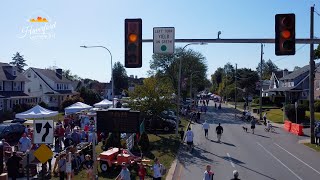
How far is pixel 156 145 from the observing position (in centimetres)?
2886

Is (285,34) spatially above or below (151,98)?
above

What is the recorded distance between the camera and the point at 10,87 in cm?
5131

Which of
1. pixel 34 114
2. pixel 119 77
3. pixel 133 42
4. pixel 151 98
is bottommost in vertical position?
pixel 34 114

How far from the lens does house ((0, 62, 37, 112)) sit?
1896 inches

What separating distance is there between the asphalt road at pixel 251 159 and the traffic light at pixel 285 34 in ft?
34.0

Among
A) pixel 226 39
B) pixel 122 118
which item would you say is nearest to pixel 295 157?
pixel 122 118

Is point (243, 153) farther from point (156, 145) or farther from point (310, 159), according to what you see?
point (156, 145)

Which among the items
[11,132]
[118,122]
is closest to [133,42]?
[118,122]

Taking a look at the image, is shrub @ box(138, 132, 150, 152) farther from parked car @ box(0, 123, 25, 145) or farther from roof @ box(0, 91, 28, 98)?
roof @ box(0, 91, 28, 98)

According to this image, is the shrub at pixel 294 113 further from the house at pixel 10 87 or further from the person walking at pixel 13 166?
the person walking at pixel 13 166

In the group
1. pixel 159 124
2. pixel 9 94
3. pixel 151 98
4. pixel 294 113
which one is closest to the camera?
pixel 151 98

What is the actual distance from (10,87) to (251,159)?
37.2 metres

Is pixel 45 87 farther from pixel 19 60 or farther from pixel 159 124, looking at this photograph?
pixel 19 60

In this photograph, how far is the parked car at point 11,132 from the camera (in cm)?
2769
